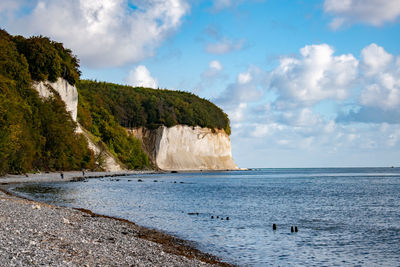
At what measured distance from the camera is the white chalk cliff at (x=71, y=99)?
67250mm

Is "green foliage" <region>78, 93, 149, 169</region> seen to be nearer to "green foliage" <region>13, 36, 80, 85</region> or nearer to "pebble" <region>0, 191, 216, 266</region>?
"green foliage" <region>13, 36, 80, 85</region>

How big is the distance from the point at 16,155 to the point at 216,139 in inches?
3862

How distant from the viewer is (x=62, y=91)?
72.4 meters

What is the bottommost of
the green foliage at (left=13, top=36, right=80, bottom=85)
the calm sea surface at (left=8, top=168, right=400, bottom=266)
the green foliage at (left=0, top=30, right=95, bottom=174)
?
the calm sea surface at (left=8, top=168, right=400, bottom=266)

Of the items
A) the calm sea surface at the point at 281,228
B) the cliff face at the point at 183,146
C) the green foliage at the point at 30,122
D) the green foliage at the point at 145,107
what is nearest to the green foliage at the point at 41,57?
the green foliage at the point at 30,122

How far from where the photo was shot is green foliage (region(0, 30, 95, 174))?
45.0 m

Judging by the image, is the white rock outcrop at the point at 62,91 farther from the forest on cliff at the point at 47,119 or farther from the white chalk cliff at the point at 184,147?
the white chalk cliff at the point at 184,147

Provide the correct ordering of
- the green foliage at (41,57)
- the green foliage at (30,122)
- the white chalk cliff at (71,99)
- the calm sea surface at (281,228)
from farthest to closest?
1. the white chalk cliff at (71,99)
2. the green foliage at (41,57)
3. the green foliage at (30,122)
4. the calm sea surface at (281,228)

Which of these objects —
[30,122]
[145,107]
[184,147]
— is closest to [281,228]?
[30,122]

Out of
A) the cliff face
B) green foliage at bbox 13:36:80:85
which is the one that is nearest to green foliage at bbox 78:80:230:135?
the cliff face

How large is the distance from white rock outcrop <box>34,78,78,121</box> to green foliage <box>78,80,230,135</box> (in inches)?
→ 1400

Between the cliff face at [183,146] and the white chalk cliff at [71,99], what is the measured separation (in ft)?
97.0

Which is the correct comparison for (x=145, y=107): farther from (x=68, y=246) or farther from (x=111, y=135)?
(x=68, y=246)

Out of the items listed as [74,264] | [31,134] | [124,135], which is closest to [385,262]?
[74,264]
